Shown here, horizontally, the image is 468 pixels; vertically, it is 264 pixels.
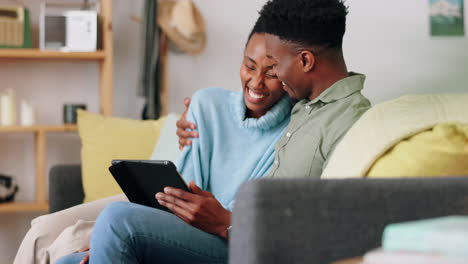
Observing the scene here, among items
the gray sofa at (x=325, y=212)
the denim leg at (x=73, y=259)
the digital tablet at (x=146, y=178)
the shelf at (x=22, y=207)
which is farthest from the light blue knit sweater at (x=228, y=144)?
the shelf at (x=22, y=207)

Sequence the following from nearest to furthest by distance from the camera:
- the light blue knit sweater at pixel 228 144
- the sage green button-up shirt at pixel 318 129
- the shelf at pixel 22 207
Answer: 1. the sage green button-up shirt at pixel 318 129
2. the light blue knit sweater at pixel 228 144
3. the shelf at pixel 22 207

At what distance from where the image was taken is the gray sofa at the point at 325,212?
3.26ft

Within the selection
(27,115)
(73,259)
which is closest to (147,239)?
(73,259)

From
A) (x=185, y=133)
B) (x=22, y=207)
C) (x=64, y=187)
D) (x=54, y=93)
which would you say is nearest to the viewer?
(x=185, y=133)

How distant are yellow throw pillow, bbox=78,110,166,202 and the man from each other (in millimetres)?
969

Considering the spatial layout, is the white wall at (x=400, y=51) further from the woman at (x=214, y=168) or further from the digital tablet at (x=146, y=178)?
the digital tablet at (x=146, y=178)

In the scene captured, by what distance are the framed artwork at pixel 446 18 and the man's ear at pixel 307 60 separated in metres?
1.24

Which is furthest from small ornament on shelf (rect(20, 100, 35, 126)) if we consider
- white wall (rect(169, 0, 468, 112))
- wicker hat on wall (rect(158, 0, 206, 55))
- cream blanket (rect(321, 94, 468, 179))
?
cream blanket (rect(321, 94, 468, 179))

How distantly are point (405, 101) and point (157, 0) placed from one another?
101 inches

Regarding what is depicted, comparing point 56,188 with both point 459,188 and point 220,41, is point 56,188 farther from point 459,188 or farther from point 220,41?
point 459,188

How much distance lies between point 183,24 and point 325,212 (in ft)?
9.01

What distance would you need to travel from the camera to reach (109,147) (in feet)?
9.27

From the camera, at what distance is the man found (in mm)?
1679

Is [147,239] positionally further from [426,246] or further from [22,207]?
[22,207]
